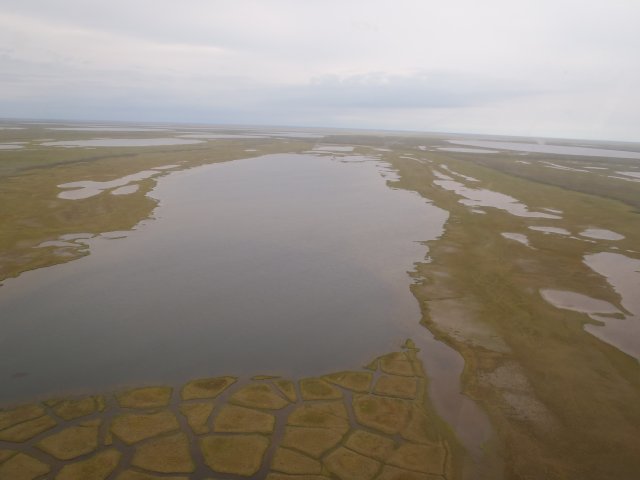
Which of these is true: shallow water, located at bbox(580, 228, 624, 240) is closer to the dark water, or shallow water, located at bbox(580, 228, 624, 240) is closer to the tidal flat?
the tidal flat

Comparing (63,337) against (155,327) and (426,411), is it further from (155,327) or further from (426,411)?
(426,411)

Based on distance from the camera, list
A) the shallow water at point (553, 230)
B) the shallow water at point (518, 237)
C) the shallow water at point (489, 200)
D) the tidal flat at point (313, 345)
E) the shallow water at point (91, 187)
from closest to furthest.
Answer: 1. the tidal flat at point (313, 345)
2. the shallow water at point (518, 237)
3. the shallow water at point (553, 230)
4. the shallow water at point (489, 200)
5. the shallow water at point (91, 187)

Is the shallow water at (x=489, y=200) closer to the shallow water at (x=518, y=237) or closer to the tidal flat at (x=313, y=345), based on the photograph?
the tidal flat at (x=313, y=345)

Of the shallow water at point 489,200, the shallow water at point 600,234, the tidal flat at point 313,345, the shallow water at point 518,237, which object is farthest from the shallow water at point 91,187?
the shallow water at point 600,234

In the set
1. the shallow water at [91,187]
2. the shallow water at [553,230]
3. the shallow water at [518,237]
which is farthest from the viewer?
the shallow water at [91,187]

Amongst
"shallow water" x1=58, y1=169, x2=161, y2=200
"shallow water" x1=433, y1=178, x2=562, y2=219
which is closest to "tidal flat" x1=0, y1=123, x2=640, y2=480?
"shallow water" x1=433, y1=178, x2=562, y2=219

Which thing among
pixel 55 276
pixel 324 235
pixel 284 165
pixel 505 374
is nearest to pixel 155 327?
Answer: pixel 55 276
